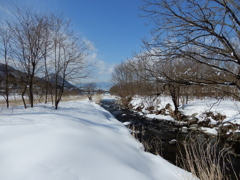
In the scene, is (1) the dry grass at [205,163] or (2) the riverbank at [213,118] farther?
(2) the riverbank at [213,118]

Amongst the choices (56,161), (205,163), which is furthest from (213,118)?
(56,161)

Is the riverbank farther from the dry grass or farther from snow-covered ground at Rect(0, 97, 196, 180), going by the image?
snow-covered ground at Rect(0, 97, 196, 180)

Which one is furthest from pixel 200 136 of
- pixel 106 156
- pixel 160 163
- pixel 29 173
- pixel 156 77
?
pixel 29 173

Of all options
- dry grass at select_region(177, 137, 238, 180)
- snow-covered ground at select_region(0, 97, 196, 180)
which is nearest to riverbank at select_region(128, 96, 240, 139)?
dry grass at select_region(177, 137, 238, 180)

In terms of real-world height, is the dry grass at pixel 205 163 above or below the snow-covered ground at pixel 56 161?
below

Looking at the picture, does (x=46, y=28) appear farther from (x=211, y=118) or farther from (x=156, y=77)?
(x=211, y=118)

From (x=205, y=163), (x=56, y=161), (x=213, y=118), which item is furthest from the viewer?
(x=213, y=118)

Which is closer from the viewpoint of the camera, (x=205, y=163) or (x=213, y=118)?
(x=205, y=163)

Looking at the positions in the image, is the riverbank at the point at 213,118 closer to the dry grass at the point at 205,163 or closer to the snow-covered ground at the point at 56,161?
the dry grass at the point at 205,163

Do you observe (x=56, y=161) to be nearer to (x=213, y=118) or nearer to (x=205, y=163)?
(x=205, y=163)

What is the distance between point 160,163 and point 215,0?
3.43 meters

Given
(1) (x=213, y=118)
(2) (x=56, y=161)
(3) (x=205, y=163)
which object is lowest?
(3) (x=205, y=163)

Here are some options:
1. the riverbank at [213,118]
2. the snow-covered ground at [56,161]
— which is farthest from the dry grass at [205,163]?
the riverbank at [213,118]

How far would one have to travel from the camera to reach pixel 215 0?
2.33m
